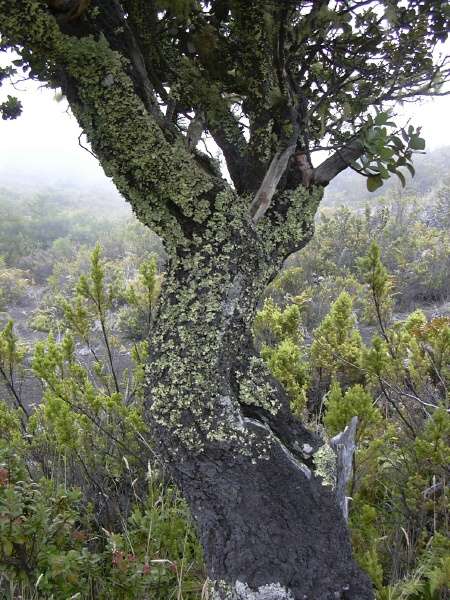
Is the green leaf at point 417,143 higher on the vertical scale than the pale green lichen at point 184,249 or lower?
higher

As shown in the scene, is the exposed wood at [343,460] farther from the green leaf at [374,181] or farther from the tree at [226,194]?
the green leaf at [374,181]

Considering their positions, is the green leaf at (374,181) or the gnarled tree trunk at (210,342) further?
the green leaf at (374,181)

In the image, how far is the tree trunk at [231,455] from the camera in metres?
1.43

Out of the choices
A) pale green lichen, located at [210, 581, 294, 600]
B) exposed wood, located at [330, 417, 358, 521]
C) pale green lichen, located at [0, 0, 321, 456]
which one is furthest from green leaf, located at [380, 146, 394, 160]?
pale green lichen, located at [210, 581, 294, 600]

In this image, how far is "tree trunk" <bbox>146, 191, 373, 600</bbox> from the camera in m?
1.43

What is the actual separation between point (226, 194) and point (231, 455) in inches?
35.6

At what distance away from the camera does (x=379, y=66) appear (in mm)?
1742

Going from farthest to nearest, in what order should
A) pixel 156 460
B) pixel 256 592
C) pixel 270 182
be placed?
pixel 156 460
pixel 270 182
pixel 256 592

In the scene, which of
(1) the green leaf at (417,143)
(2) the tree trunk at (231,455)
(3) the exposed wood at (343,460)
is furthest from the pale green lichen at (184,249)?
(1) the green leaf at (417,143)

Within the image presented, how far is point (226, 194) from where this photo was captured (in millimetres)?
1542

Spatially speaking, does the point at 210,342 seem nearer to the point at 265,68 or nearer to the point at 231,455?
the point at 231,455

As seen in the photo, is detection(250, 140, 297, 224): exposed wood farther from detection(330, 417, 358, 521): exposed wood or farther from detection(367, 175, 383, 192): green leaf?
detection(330, 417, 358, 521): exposed wood

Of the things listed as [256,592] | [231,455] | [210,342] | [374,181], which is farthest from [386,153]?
[256,592]

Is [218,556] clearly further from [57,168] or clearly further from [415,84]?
[57,168]
